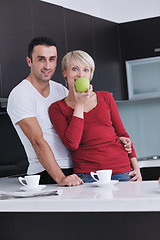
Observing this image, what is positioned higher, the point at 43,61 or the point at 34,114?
the point at 43,61

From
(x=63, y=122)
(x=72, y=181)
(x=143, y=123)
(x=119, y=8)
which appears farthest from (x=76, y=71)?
(x=119, y=8)

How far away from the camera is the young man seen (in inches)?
78.2

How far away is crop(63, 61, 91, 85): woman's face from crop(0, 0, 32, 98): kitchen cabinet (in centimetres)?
75

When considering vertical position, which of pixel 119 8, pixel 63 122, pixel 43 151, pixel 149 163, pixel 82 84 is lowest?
pixel 149 163

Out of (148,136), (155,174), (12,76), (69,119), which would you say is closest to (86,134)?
(69,119)

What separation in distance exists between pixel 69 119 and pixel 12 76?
867 millimetres

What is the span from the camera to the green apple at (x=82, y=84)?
193cm

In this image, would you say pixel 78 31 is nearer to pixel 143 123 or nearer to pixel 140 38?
pixel 140 38

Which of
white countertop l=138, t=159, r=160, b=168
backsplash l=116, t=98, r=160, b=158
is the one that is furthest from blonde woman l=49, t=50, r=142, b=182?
backsplash l=116, t=98, r=160, b=158

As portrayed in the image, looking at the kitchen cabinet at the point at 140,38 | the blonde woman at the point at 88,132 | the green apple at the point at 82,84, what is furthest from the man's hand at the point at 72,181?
the kitchen cabinet at the point at 140,38

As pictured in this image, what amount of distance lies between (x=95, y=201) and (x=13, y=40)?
1.69m

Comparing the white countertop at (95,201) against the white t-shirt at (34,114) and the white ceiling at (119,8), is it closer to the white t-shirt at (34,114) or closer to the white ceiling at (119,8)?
the white t-shirt at (34,114)

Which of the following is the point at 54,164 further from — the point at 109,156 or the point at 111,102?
the point at 111,102

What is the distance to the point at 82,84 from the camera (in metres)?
1.93
